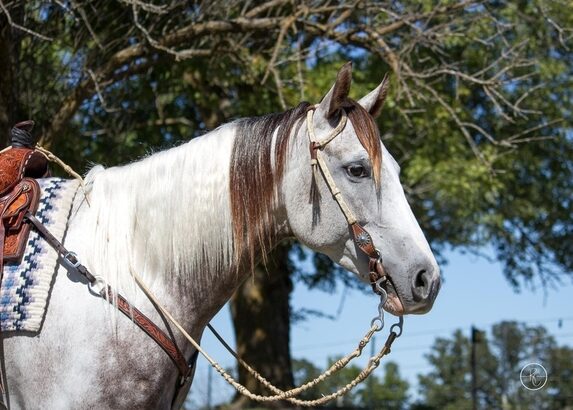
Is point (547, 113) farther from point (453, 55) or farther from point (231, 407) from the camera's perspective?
point (231, 407)

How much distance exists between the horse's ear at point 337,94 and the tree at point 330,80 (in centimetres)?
380

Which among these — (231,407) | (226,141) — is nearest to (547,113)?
(231,407)

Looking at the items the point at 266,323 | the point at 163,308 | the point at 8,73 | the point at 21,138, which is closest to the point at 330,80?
the point at 266,323

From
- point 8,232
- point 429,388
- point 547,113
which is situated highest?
point 8,232

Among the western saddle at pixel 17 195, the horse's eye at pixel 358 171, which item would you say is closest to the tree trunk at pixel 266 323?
the western saddle at pixel 17 195

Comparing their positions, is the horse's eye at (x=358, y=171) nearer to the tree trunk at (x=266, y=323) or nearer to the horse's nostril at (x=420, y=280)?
the horse's nostril at (x=420, y=280)

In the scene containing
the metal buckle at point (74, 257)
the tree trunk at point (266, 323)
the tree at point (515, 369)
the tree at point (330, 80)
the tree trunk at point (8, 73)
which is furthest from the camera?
the tree trunk at point (266, 323)

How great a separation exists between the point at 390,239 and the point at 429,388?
10.5 meters

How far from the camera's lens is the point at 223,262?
3.79 metres

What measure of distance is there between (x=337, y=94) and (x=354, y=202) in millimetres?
452

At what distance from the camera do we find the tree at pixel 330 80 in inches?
350

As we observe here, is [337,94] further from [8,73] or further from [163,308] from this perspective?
[8,73]

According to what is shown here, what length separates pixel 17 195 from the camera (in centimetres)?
376

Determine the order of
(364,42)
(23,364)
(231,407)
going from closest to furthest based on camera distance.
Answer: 1. (23,364)
2. (364,42)
3. (231,407)
